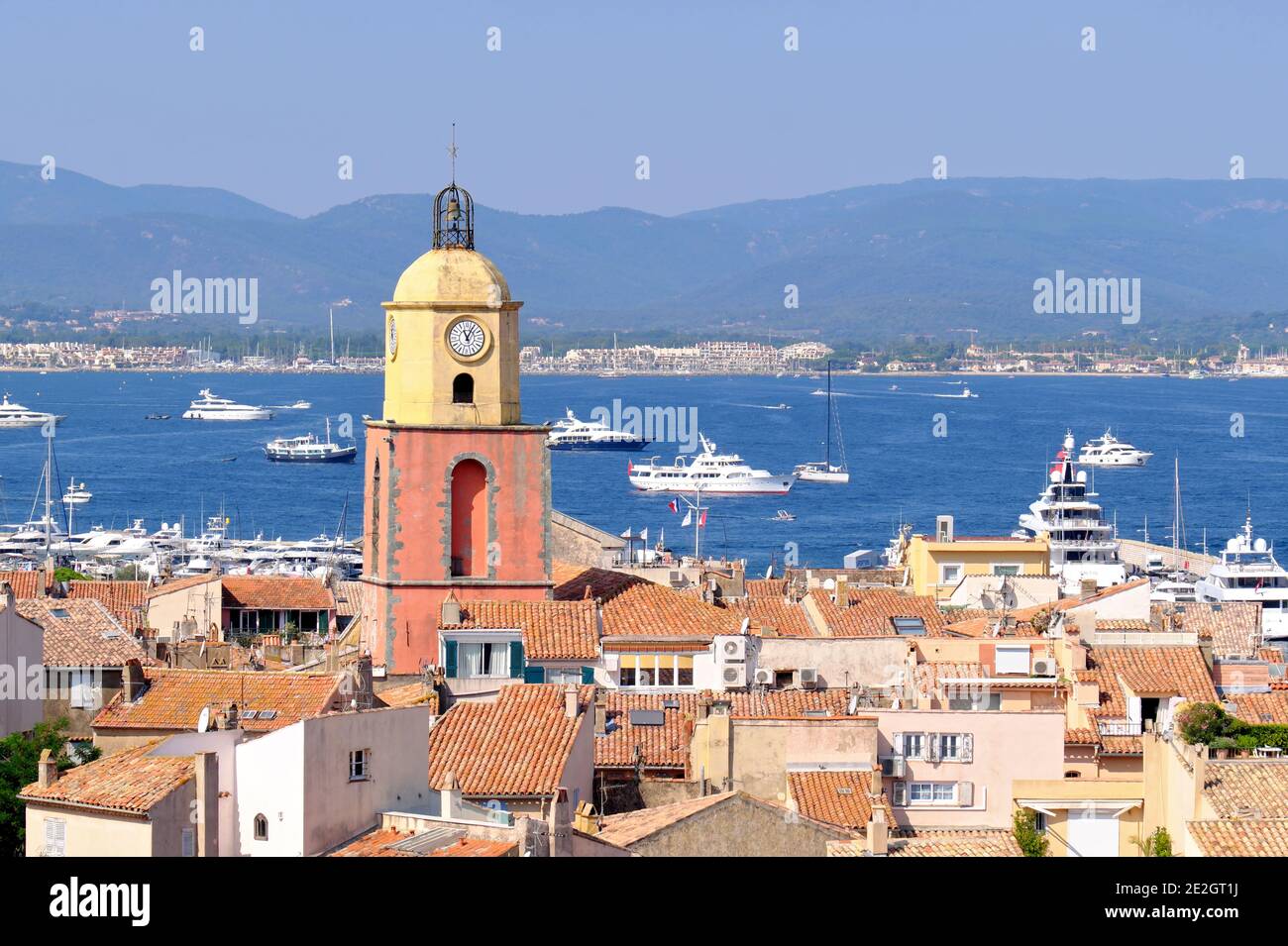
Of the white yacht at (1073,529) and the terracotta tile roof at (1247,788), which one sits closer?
the terracotta tile roof at (1247,788)

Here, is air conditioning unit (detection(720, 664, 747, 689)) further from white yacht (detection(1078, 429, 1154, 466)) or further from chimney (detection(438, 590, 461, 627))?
white yacht (detection(1078, 429, 1154, 466))

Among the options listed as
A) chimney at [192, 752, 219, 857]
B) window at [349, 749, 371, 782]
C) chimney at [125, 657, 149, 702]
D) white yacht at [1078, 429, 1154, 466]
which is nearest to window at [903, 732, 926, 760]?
Answer: chimney at [125, 657, 149, 702]

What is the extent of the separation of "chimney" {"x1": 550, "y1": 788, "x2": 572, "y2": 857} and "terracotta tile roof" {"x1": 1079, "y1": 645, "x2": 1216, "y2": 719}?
11.2 metres

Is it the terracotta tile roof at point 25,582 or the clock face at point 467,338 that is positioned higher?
the clock face at point 467,338

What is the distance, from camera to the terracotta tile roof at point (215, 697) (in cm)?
2342

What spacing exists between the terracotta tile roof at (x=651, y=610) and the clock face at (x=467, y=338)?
11.2ft

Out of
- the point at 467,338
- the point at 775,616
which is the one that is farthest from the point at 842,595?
the point at 467,338

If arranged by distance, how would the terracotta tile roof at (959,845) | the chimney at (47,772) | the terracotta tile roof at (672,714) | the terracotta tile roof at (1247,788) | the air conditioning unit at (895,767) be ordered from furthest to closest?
the terracotta tile roof at (672,714) → the air conditioning unit at (895,767) → the terracotta tile roof at (1247,788) → the chimney at (47,772) → the terracotta tile roof at (959,845)

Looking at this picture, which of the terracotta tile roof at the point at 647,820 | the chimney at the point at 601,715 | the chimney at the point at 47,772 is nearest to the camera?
the terracotta tile roof at the point at 647,820

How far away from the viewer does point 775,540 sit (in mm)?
130250

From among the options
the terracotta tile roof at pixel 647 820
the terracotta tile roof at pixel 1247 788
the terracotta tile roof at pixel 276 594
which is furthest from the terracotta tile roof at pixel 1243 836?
the terracotta tile roof at pixel 276 594

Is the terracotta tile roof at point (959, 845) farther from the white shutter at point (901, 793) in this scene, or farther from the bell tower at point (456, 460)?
the bell tower at point (456, 460)

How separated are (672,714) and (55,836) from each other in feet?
32.1
